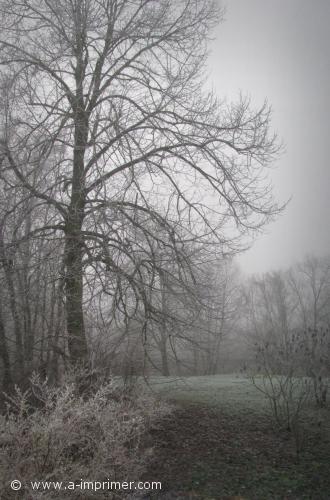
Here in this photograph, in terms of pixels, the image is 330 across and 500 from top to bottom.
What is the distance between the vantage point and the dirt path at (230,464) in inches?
174

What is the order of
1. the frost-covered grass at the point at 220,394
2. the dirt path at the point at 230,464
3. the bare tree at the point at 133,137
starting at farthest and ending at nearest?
the frost-covered grass at the point at 220,394 → the bare tree at the point at 133,137 → the dirt path at the point at 230,464

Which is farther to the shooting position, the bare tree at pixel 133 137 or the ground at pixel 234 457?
the bare tree at pixel 133 137

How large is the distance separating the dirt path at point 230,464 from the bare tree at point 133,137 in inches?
89.4

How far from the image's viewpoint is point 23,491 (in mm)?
2998

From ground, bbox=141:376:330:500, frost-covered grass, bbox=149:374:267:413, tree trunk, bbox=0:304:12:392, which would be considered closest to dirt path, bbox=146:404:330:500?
ground, bbox=141:376:330:500

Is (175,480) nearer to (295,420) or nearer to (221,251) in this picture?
(295,420)

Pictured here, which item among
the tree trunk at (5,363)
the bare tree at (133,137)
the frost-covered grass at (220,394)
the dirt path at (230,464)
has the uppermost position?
the bare tree at (133,137)

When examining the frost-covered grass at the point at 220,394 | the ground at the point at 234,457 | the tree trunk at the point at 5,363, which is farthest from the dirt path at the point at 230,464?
the tree trunk at the point at 5,363

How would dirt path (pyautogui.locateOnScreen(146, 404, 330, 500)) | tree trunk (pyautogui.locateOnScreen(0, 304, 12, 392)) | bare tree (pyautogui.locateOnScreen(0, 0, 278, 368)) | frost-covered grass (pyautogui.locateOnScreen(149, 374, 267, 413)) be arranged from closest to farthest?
dirt path (pyautogui.locateOnScreen(146, 404, 330, 500)) → bare tree (pyautogui.locateOnScreen(0, 0, 278, 368)) → tree trunk (pyautogui.locateOnScreen(0, 304, 12, 392)) → frost-covered grass (pyautogui.locateOnScreen(149, 374, 267, 413))

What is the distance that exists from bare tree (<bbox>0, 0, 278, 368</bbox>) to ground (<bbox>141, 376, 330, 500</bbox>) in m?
2.32

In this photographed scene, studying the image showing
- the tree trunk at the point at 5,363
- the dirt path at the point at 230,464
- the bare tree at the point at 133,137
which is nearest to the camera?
the dirt path at the point at 230,464

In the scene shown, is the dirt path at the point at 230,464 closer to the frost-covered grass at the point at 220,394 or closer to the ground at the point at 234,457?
the ground at the point at 234,457

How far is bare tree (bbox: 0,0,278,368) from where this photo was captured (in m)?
5.33

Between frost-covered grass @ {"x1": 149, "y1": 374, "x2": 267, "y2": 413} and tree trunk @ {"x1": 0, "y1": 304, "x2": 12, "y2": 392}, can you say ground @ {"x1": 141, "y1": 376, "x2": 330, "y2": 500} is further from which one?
tree trunk @ {"x1": 0, "y1": 304, "x2": 12, "y2": 392}
